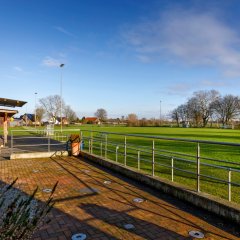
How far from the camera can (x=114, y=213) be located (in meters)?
4.79

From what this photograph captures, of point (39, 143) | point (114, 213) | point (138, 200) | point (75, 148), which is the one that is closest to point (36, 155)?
point (75, 148)

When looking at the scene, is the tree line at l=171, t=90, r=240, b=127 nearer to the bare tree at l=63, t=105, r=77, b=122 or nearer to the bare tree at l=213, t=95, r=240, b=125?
the bare tree at l=213, t=95, r=240, b=125

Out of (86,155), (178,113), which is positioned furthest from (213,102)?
(86,155)

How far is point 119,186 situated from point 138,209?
1.76 m

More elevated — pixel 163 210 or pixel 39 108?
pixel 39 108

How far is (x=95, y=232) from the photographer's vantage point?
4.04m

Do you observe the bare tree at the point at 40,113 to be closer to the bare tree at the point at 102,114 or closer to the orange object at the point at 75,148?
the bare tree at the point at 102,114

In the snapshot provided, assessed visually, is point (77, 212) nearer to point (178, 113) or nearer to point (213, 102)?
point (213, 102)

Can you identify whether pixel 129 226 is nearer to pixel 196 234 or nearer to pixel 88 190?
pixel 196 234

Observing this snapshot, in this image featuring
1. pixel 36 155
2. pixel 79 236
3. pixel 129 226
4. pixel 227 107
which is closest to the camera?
pixel 79 236

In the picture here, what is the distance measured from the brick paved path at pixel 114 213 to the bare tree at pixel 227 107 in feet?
257

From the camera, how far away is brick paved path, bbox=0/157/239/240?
4000mm

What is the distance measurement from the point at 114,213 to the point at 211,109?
82.1m

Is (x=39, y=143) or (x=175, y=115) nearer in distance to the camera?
(x=39, y=143)
